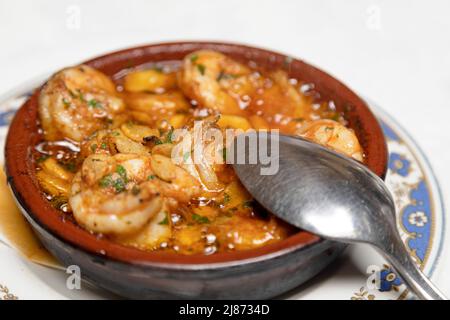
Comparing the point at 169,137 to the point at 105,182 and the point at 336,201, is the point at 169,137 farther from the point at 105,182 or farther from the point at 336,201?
the point at 336,201

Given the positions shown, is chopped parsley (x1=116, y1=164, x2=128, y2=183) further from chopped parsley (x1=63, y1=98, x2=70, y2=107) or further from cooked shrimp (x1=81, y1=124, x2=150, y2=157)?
chopped parsley (x1=63, y1=98, x2=70, y2=107)

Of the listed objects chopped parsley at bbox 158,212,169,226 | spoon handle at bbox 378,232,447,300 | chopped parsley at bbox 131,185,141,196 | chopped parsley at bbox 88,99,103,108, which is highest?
chopped parsley at bbox 88,99,103,108

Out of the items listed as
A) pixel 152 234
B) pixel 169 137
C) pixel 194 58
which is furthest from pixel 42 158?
pixel 194 58

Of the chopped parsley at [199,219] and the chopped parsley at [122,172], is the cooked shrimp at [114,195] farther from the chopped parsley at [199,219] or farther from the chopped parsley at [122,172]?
the chopped parsley at [199,219]

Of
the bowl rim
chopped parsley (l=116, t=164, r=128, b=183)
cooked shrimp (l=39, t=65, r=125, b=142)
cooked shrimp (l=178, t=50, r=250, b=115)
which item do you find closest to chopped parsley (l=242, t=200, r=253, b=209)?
the bowl rim

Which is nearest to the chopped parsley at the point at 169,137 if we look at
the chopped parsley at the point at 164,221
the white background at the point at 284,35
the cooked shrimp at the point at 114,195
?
the cooked shrimp at the point at 114,195
